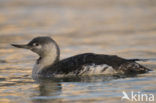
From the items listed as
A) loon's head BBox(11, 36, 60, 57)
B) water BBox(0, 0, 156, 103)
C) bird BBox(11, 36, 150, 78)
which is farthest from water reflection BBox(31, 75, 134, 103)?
loon's head BBox(11, 36, 60, 57)

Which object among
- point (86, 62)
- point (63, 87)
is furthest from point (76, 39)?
point (63, 87)

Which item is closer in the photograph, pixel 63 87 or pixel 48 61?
pixel 63 87

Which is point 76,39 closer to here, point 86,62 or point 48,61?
point 48,61

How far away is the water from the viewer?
995 centimetres

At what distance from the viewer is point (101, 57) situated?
37.9 ft

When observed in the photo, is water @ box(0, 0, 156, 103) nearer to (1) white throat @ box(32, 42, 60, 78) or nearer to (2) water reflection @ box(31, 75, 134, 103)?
(2) water reflection @ box(31, 75, 134, 103)

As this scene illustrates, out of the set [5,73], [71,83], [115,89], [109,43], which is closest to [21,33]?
[109,43]

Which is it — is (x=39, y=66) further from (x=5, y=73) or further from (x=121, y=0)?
(x=121, y=0)

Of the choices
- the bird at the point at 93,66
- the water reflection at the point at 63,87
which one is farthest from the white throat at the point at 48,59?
the water reflection at the point at 63,87

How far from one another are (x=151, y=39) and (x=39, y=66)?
5211 mm

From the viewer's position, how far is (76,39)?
17.0 m

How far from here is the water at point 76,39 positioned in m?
9.95

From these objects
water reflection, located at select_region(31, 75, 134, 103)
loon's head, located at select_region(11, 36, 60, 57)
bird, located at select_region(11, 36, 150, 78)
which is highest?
loon's head, located at select_region(11, 36, 60, 57)

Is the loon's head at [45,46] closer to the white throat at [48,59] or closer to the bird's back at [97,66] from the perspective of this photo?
the white throat at [48,59]
